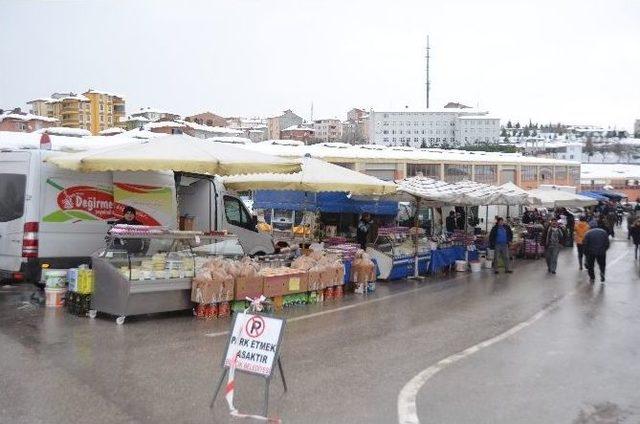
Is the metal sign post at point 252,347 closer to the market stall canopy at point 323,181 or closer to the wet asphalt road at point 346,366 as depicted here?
the wet asphalt road at point 346,366

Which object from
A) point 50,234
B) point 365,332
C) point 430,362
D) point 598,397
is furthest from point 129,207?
point 598,397

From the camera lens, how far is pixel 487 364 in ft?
26.4

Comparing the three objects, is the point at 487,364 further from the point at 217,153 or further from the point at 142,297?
the point at 217,153

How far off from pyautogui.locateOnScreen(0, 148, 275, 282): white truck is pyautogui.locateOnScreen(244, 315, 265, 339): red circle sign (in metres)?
6.49

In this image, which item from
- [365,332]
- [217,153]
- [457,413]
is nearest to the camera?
[457,413]

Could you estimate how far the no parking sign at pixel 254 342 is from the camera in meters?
5.93

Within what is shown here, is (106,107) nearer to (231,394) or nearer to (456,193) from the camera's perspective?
(456,193)

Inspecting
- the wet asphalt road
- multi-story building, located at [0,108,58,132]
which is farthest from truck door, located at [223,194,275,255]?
multi-story building, located at [0,108,58,132]

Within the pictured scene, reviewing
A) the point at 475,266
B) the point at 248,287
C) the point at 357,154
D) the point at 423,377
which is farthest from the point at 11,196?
the point at 357,154

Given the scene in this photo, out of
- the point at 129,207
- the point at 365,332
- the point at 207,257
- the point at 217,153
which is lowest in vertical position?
the point at 365,332

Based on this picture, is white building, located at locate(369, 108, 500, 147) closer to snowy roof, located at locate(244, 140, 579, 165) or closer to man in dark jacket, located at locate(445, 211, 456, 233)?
snowy roof, located at locate(244, 140, 579, 165)

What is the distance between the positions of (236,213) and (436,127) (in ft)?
462

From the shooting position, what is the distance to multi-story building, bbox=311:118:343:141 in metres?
173

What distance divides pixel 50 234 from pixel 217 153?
328cm
